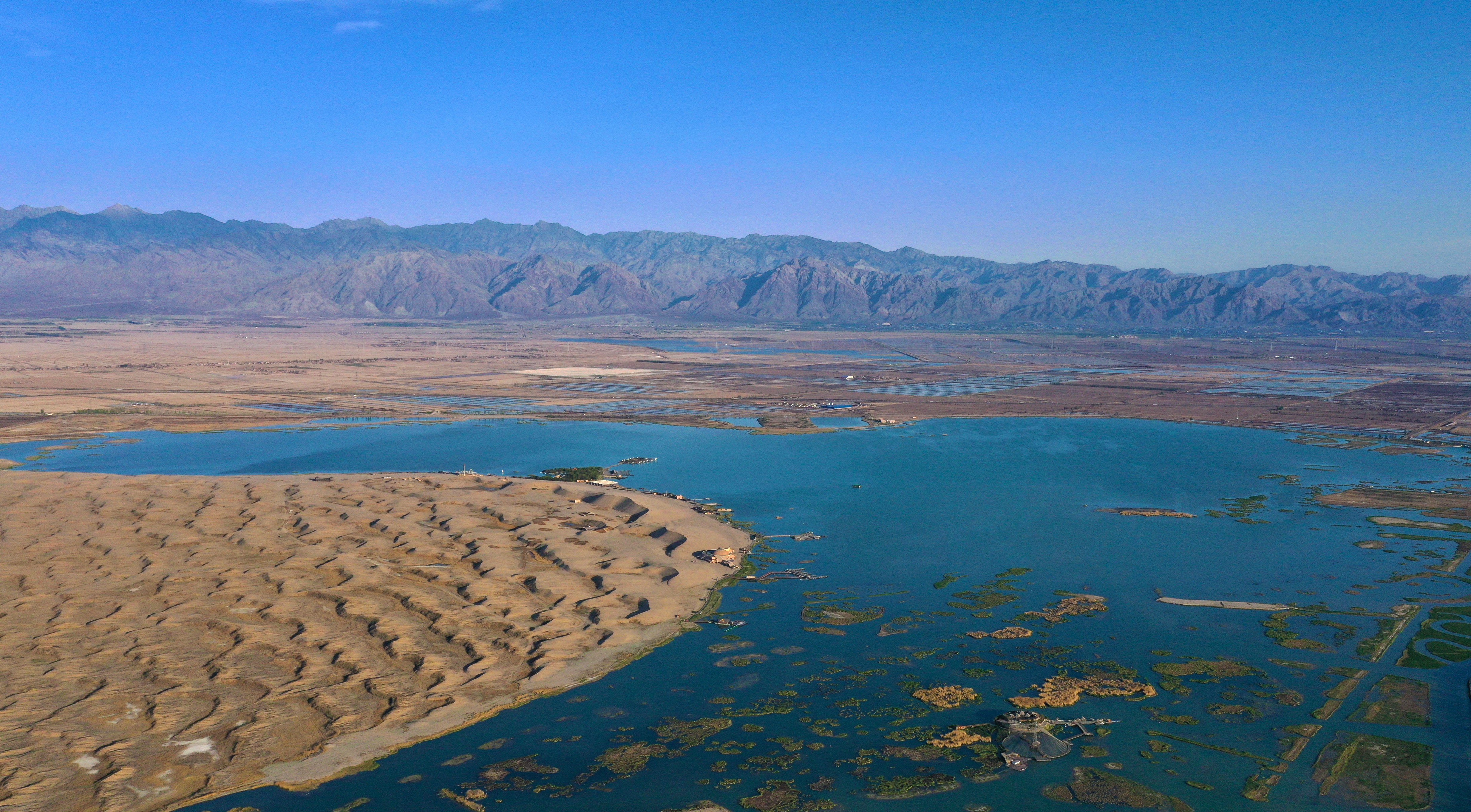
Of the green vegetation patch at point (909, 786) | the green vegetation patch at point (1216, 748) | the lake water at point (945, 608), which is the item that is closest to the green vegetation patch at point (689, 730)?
the lake water at point (945, 608)

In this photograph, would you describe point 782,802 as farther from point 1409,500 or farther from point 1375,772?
point 1409,500

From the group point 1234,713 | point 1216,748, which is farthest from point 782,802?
point 1234,713

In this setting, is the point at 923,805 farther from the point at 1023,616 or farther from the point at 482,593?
the point at 482,593

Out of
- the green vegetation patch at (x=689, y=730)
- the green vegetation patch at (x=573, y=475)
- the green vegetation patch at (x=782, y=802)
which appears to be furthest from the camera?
the green vegetation patch at (x=573, y=475)

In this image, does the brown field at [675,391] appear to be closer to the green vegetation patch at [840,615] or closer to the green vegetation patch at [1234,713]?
the green vegetation patch at [840,615]

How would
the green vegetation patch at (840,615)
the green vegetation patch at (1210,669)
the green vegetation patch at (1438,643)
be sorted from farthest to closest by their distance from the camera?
the green vegetation patch at (840,615), the green vegetation patch at (1438,643), the green vegetation patch at (1210,669)

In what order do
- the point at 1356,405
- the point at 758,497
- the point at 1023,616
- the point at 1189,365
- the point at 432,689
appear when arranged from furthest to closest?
1. the point at 1189,365
2. the point at 1356,405
3. the point at 758,497
4. the point at 1023,616
5. the point at 432,689

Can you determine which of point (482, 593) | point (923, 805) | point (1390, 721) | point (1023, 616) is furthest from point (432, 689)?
point (1390, 721)
